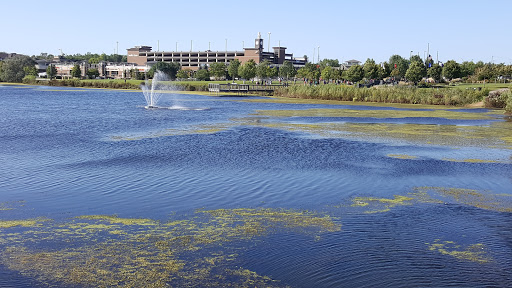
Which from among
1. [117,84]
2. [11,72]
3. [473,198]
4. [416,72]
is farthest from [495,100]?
[11,72]

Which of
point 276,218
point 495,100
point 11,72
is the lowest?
point 276,218

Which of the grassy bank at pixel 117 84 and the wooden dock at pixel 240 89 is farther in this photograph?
the grassy bank at pixel 117 84

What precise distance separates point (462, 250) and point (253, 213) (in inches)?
267

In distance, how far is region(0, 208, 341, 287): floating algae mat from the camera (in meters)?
12.2

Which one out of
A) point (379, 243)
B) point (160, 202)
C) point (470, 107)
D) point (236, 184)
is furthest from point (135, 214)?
point (470, 107)

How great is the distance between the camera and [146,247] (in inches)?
558

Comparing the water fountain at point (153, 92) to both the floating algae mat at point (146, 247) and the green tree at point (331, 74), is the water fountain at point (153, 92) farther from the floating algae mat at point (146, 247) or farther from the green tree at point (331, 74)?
the floating algae mat at point (146, 247)

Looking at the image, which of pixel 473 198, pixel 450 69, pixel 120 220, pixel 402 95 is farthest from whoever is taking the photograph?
pixel 450 69

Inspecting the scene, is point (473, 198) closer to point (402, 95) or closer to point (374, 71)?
point (402, 95)

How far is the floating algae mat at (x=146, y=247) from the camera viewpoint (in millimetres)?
12172

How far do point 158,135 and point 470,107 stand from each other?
59.3m

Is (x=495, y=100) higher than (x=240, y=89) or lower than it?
lower

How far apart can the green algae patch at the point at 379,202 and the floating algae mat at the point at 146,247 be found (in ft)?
7.65

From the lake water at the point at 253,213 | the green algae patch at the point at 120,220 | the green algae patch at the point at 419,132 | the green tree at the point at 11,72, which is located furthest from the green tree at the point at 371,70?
the green tree at the point at 11,72
